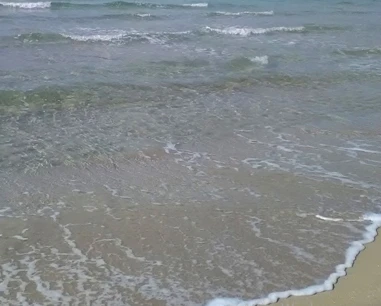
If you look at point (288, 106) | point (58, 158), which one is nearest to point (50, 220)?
point (58, 158)

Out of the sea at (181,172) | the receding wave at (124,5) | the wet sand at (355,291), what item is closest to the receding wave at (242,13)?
the receding wave at (124,5)

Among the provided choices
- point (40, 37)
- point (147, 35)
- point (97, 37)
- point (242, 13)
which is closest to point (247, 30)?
point (147, 35)

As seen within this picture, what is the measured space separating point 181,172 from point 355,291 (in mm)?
3187

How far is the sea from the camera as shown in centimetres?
500

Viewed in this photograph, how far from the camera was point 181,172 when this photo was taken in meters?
7.38

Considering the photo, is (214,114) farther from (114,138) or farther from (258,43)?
(258,43)

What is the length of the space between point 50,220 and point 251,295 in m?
2.36

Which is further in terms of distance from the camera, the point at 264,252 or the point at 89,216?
the point at 89,216

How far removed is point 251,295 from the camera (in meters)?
4.69

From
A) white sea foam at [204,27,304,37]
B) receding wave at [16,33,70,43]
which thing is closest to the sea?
receding wave at [16,33,70,43]

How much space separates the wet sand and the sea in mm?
115

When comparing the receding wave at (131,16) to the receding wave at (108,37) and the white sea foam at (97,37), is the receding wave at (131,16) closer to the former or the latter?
the receding wave at (108,37)

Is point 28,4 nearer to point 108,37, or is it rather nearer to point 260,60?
point 108,37

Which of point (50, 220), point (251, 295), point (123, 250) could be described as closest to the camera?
point (251, 295)
